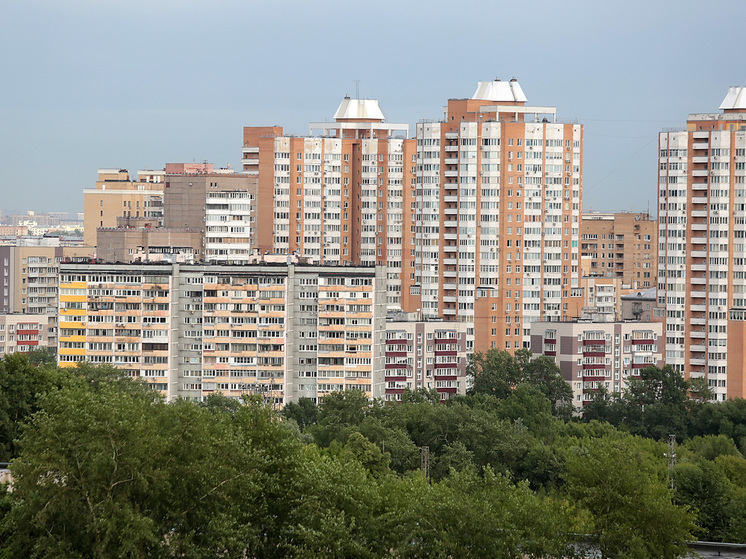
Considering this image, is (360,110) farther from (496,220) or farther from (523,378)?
(523,378)

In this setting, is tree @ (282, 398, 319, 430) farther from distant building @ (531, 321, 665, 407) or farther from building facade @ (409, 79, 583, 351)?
building facade @ (409, 79, 583, 351)

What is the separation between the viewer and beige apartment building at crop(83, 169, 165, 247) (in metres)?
155

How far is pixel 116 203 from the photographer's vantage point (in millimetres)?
155500

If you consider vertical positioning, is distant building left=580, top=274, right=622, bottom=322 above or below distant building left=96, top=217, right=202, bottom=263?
below

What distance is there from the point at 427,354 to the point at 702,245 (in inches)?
762

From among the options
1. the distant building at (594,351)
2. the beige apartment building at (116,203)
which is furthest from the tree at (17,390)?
the beige apartment building at (116,203)

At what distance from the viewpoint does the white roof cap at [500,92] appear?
110875mm

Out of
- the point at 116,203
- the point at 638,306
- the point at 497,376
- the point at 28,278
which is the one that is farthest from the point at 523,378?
the point at 116,203

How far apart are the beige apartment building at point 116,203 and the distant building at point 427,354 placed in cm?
6660

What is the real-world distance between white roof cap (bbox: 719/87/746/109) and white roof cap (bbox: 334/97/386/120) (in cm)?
3456

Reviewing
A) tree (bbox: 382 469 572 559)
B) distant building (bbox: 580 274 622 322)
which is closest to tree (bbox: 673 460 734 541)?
tree (bbox: 382 469 572 559)

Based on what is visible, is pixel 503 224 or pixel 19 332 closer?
pixel 503 224

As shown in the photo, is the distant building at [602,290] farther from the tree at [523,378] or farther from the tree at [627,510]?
the tree at [627,510]

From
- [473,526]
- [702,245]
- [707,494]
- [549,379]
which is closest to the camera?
[473,526]
